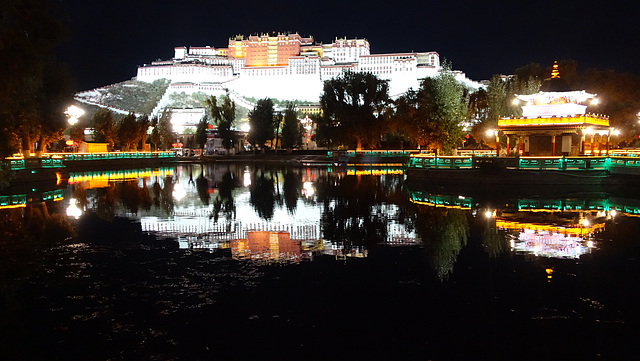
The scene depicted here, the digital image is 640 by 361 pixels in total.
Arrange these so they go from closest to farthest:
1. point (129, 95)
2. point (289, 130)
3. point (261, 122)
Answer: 1. point (261, 122)
2. point (289, 130)
3. point (129, 95)

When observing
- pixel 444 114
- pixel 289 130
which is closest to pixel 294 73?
pixel 289 130

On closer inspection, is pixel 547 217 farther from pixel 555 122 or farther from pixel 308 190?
pixel 555 122

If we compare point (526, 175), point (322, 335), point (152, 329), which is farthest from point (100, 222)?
point (526, 175)

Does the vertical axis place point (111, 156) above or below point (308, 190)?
above

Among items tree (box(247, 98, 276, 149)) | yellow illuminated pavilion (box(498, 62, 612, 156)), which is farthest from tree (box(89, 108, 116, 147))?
yellow illuminated pavilion (box(498, 62, 612, 156))

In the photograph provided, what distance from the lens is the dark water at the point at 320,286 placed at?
19.9 feet

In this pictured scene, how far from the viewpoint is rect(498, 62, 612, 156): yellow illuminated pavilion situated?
33250 mm

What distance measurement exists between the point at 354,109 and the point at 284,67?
10530 cm

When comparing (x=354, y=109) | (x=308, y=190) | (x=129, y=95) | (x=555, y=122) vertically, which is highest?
(x=129, y=95)

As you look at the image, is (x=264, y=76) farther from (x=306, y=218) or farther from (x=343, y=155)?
(x=306, y=218)

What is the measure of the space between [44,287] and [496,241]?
9521mm

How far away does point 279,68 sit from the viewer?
166m

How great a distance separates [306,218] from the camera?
1608 centimetres

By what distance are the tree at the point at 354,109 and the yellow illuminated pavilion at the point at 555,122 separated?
98.0 feet
